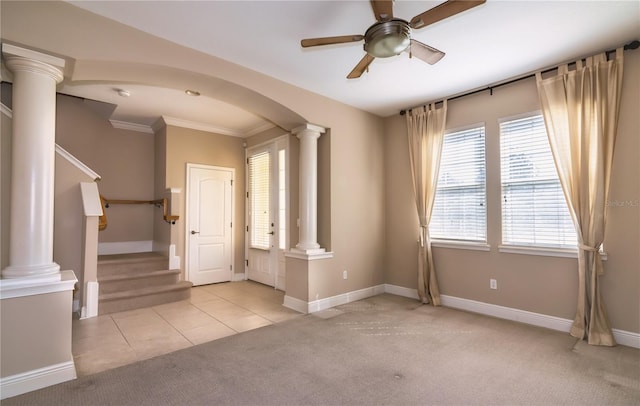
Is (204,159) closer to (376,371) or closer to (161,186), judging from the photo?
(161,186)

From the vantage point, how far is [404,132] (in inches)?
194

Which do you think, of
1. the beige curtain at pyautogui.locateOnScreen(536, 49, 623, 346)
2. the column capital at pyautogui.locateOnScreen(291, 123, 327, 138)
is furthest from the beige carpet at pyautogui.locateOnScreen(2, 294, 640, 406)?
the column capital at pyautogui.locateOnScreen(291, 123, 327, 138)

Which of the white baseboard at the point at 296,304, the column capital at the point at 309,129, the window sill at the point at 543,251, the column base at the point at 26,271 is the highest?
the column capital at the point at 309,129

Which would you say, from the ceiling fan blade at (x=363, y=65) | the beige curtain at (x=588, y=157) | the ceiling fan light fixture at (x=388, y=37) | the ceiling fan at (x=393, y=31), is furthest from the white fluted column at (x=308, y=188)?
the beige curtain at (x=588, y=157)

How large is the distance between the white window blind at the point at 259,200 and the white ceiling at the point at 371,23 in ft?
7.12

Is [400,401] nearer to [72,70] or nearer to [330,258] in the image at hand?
[330,258]

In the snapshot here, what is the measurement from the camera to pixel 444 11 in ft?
6.57

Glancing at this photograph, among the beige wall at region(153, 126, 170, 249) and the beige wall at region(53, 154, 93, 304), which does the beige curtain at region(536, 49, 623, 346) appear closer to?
the beige wall at region(153, 126, 170, 249)

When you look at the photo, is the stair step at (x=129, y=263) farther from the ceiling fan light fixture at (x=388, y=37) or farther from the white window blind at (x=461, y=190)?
the ceiling fan light fixture at (x=388, y=37)

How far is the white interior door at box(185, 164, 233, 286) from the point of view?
5.62 m

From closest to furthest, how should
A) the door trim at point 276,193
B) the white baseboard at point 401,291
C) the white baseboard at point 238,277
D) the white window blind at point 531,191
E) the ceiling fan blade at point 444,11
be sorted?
the ceiling fan blade at point 444,11 → the white window blind at point 531,191 → the white baseboard at point 401,291 → the door trim at point 276,193 → the white baseboard at point 238,277

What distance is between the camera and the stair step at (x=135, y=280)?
442cm

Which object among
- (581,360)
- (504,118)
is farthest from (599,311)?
(504,118)

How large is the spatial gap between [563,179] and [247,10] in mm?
3457
